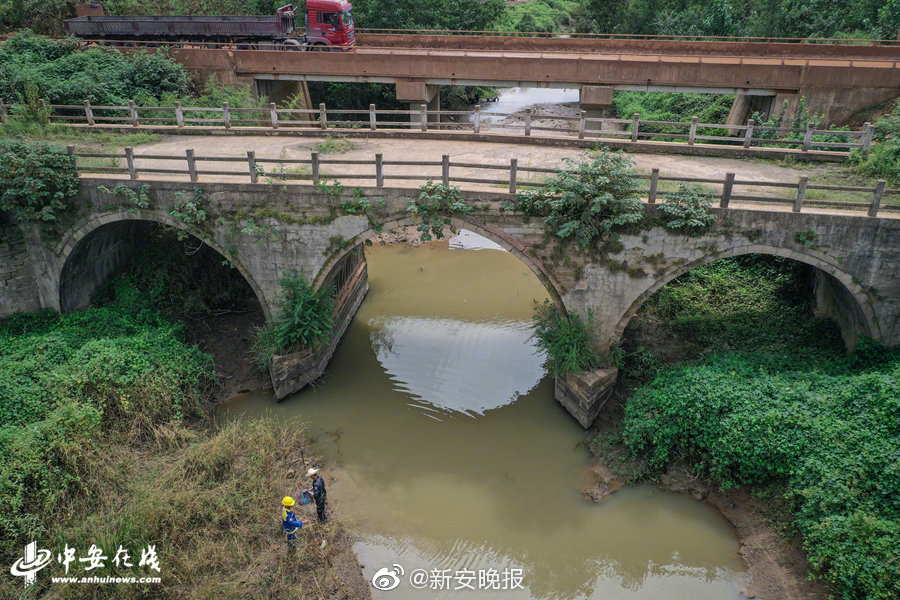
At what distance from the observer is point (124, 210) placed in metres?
15.1

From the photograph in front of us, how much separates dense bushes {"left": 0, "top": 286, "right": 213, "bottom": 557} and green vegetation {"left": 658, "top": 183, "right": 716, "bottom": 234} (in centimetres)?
1165

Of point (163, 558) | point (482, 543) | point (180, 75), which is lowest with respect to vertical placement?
point (482, 543)

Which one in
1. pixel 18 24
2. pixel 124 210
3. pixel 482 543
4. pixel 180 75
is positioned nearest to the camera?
pixel 482 543

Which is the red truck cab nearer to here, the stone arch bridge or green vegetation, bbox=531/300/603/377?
the stone arch bridge

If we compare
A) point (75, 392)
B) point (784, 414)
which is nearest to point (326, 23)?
point (75, 392)

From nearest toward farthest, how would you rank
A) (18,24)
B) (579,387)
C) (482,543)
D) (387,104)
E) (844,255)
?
(482,543), (844,255), (579,387), (18,24), (387,104)

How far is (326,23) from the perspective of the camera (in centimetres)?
2680

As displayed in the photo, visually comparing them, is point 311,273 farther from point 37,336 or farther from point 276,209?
point 37,336

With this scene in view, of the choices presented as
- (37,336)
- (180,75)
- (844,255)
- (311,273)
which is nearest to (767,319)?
(844,255)

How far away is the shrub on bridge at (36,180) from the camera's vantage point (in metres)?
14.7

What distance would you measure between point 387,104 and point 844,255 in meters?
26.2

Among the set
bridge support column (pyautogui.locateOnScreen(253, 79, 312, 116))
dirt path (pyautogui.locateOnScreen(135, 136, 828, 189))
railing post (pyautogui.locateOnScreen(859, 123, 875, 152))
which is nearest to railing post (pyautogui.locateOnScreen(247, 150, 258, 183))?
dirt path (pyautogui.locateOnScreen(135, 136, 828, 189))

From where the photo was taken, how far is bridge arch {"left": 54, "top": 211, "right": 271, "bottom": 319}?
1521 centimetres

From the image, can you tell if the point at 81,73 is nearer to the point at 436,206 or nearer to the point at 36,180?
the point at 36,180
